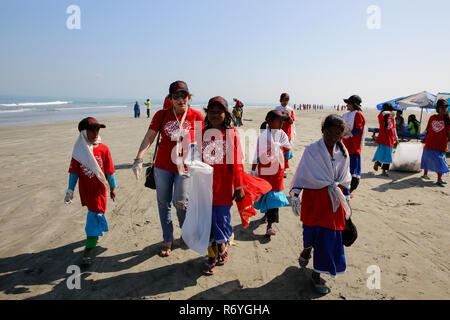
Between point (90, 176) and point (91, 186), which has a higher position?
point (90, 176)

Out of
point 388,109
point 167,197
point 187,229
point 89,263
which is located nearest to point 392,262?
point 187,229

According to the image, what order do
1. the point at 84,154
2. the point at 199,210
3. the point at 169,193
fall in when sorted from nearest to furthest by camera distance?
the point at 199,210
the point at 84,154
the point at 169,193

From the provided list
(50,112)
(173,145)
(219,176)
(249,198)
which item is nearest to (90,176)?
(173,145)

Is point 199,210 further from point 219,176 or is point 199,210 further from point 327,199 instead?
point 327,199

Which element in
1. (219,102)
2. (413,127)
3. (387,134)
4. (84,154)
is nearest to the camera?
(219,102)

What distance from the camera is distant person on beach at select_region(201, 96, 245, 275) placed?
3.32m

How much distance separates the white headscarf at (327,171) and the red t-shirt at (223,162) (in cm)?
83

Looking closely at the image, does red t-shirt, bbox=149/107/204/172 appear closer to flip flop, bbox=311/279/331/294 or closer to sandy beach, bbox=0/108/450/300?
sandy beach, bbox=0/108/450/300

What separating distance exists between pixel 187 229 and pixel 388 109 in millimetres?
6867

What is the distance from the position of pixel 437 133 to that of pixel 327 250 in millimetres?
6634

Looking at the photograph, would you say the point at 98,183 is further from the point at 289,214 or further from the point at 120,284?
the point at 289,214

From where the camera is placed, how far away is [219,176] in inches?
132

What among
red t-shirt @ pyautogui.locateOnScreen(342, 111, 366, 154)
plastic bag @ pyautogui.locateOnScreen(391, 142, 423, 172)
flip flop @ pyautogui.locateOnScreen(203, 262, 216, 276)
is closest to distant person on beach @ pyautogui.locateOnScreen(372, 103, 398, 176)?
plastic bag @ pyautogui.locateOnScreen(391, 142, 423, 172)

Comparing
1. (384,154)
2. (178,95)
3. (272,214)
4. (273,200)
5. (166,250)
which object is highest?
(178,95)
